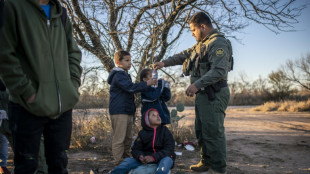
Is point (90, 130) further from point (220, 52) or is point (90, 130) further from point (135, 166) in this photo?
point (220, 52)

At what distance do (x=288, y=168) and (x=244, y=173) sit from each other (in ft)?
2.58

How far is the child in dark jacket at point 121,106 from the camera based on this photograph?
11.8 ft

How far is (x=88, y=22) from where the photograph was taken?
5.05 m

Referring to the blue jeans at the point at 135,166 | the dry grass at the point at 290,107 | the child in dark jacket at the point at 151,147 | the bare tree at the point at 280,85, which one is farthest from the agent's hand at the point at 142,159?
the bare tree at the point at 280,85

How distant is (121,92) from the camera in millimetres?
3740

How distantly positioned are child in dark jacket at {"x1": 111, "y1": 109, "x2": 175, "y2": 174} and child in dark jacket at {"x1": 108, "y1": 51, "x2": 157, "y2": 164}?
1.30 feet

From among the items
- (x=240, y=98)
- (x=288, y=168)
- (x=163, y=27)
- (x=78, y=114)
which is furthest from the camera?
(x=240, y=98)

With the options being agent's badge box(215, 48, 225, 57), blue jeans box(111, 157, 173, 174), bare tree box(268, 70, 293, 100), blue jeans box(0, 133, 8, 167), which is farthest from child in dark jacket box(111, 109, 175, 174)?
bare tree box(268, 70, 293, 100)

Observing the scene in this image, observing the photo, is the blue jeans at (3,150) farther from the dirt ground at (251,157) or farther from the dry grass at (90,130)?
the dry grass at (90,130)

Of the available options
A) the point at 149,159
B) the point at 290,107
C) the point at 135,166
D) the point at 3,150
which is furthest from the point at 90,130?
the point at 290,107

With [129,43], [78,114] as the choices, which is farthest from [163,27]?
[78,114]

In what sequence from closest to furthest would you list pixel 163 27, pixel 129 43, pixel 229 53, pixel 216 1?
pixel 229 53
pixel 163 27
pixel 129 43
pixel 216 1

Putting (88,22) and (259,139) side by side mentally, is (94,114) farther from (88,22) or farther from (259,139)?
(259,139)

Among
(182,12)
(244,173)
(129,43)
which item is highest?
(182,12)
